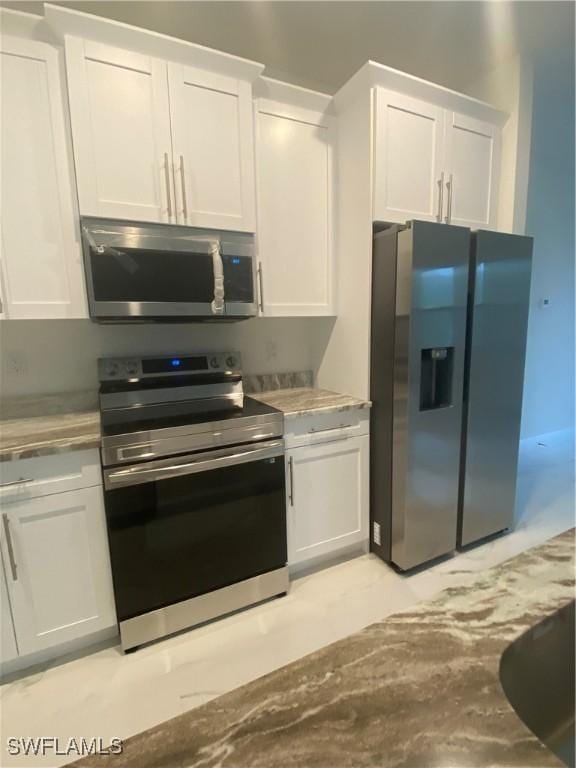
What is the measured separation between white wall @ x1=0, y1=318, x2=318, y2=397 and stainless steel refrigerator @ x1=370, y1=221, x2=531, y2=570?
0.81 m

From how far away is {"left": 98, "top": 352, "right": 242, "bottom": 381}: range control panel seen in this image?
6.31 ft

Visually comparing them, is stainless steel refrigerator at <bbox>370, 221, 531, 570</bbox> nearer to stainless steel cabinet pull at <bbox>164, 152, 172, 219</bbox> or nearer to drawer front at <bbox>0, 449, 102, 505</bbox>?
stainless steel cabinet pull at <bbox>164, 152, 172, 219</bbox>

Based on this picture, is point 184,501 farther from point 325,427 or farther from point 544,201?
point 544,201

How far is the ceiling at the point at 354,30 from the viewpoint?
1819 mm

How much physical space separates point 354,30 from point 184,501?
2.56 m

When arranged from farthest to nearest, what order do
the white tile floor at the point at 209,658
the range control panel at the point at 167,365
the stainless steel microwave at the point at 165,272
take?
the range control panel at the point at 167,365, the stainless steel microwave at the point at 165,272, the white tile floor at the point at 209,658

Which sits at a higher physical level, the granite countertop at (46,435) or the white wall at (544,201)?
the white wall at (544,201)

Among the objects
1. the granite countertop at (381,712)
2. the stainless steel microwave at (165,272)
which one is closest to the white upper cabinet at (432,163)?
the stainless steel microwave at (165,272)

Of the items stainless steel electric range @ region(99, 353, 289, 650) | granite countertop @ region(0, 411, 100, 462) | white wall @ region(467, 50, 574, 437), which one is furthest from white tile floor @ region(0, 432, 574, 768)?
white wall @ region(467, 50, 574, 437)

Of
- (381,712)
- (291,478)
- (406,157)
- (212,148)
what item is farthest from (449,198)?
(381,712)

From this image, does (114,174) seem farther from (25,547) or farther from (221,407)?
(25,547)

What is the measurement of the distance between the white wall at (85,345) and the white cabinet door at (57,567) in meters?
0.74

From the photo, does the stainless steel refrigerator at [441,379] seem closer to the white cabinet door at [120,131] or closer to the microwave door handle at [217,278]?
the microwave door handle at [217,278]

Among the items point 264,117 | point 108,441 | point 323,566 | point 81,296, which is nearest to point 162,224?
point 81,296
